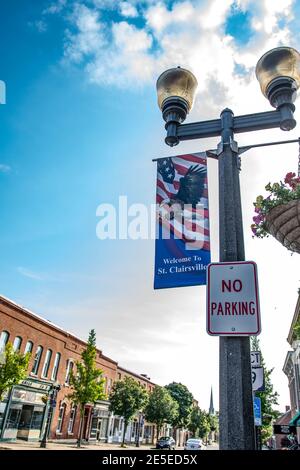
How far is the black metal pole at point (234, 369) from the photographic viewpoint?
2.60m

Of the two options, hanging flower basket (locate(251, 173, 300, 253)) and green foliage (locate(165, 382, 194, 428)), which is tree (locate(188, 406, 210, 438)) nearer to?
green foliage (locate(165, 382, 194, 428))

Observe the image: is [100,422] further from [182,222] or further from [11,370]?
[182,222]

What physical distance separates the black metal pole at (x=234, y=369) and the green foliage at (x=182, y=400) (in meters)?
66.0

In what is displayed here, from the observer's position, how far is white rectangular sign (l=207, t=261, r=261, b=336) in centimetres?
287

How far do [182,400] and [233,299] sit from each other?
70273 mm

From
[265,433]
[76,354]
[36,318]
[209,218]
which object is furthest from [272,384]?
[209,218]

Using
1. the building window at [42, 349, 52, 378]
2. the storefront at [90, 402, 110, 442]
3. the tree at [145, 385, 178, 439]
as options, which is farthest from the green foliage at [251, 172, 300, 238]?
the tree at [145, 385, 178, 439]

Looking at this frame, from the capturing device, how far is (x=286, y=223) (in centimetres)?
398

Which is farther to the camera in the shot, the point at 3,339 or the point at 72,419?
the point at 72,419

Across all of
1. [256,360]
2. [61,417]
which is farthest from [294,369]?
[256,360]

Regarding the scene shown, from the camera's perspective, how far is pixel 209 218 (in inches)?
172

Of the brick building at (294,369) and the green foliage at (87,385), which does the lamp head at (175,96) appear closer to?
the brick building at (294,369)
